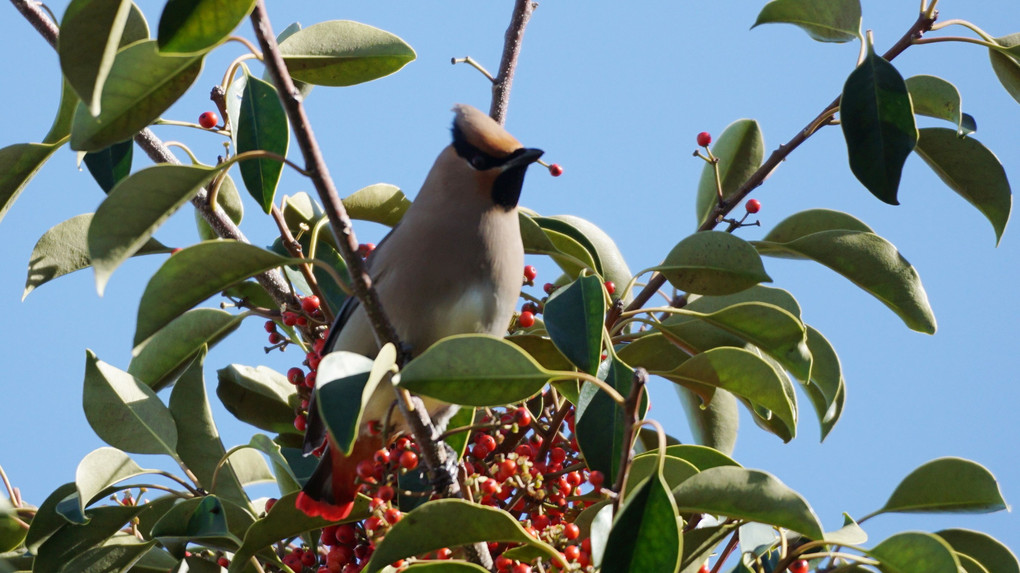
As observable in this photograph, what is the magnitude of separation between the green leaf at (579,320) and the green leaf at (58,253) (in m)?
1.21

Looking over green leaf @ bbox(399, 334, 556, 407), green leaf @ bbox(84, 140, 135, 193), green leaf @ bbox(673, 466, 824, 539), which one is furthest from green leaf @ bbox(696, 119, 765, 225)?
green leaf @ bbox(84, 140, 135, 193)

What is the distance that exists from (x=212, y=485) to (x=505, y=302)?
0.78 meters

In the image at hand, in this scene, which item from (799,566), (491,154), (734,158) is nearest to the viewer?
(799,566)

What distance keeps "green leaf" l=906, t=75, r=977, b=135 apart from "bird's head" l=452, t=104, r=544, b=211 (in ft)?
2.93

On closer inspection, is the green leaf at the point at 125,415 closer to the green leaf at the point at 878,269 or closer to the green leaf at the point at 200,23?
the green leaf at the point at 200,23

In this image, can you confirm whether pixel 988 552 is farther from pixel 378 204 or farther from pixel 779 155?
pixel 378 204

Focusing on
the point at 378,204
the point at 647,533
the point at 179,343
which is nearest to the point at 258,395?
the point at 179,343

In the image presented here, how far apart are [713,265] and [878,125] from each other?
1.50 feet

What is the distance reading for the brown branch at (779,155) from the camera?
7.94ft

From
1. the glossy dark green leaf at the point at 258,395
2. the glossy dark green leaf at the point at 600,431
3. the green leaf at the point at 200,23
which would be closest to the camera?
the green leaf at the point at 200,23

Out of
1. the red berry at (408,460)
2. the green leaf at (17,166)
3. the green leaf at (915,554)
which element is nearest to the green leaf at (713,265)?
the green leaf at (915,554)

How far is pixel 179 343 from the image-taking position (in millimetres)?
2496

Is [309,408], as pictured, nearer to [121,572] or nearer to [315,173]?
[121,572]

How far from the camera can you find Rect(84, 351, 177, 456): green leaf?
7.68 feet
